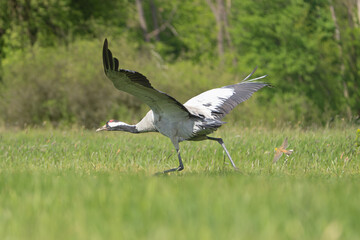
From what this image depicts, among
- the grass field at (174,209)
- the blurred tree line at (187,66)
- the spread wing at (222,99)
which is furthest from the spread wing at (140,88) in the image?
the blurred tree line at (187,66)

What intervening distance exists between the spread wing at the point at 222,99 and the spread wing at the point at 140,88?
75 centimetres

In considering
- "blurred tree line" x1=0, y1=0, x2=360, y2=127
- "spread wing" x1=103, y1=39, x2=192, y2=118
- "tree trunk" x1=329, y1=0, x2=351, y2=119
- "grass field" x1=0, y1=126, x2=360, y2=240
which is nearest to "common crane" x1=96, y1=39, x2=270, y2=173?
"spread wing" x1=103, y1=39, x2=192, y2=118

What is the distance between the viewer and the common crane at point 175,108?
6387mm

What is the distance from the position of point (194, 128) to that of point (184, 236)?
182 inches

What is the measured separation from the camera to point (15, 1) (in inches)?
891

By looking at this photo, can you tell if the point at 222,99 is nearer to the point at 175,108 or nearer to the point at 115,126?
the point at 175,108

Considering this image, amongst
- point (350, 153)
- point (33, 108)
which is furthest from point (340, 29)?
point (350, 153)

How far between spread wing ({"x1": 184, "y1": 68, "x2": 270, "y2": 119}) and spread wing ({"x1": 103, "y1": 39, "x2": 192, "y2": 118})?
750 mm

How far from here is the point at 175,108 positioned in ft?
24.0

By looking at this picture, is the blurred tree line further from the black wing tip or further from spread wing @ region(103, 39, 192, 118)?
the black wing tip

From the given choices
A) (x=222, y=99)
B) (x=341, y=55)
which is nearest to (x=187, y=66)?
(x=341, y=55)

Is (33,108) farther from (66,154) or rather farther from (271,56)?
(66,154)

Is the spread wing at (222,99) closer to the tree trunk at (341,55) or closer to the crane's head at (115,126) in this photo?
the crane's head at (115,126)

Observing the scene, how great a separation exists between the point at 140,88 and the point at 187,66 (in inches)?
573
